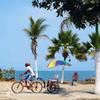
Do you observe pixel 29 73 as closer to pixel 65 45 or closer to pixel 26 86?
pixel 26 86

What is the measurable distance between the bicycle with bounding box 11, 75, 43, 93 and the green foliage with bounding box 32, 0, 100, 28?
4745mm

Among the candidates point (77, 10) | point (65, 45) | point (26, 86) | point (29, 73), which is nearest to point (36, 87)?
point (26, 86)

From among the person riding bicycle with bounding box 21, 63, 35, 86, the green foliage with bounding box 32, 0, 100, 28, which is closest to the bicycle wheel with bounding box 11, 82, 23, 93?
the person riding bicycle with bounding box 21, 63, 35, 86

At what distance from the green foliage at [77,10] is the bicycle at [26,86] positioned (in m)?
4.75

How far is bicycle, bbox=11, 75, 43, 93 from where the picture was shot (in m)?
30.9

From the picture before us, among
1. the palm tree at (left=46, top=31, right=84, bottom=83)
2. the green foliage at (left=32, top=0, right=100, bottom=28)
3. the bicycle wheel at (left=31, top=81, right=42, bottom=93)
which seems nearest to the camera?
the green foliage at (left=32, top=0, right=100, bottom=28)

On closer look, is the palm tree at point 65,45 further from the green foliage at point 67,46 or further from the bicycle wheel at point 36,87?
the bicycle wheel at point 36,87

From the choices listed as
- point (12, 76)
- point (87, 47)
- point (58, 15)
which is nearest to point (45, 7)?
point (58, 15)

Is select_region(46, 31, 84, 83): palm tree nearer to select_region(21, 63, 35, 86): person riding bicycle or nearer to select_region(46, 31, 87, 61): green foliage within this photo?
select_region(46, 31, 87, 61): green foliage

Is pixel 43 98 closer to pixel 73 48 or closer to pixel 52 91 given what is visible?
pixel 52 91

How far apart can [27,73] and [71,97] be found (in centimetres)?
442

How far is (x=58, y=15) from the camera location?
1131 inches

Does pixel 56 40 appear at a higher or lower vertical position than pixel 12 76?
higher

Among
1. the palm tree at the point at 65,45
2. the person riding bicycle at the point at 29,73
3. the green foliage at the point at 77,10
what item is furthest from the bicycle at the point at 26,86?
the palm tree at the point at 65,45
